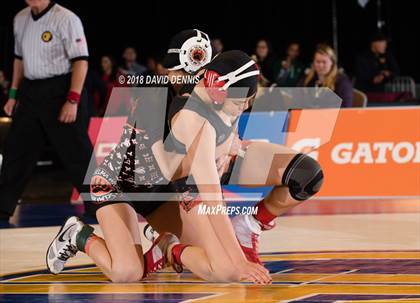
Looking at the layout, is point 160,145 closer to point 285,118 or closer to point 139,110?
point 139,110

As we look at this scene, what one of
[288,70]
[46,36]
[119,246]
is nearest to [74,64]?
[46,36]

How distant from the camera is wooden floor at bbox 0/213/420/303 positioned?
508cm

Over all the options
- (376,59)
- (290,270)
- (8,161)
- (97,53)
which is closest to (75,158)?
(8,161)

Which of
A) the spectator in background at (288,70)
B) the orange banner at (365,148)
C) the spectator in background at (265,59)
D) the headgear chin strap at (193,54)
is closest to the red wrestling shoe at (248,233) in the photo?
the headgear chin strap at (193,54)

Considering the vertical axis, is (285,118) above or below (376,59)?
below

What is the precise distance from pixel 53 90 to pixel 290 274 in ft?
11.4

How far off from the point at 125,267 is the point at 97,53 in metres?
12.9

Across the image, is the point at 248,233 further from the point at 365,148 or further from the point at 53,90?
the point at 365,148

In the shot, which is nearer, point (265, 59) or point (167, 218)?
point (167, 218)

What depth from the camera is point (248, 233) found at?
5.80 meters

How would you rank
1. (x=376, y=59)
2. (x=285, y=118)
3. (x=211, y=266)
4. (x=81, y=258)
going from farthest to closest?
(x=376, y=59)
(x=285, y=118)
(x=81, y=258)
(x=211, y=266)

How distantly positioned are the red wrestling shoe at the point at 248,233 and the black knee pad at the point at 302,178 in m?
0.25

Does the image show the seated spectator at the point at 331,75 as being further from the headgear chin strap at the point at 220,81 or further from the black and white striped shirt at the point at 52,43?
the headgear chin strap at the point at 220,81

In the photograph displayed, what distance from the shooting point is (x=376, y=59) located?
44.1ft
